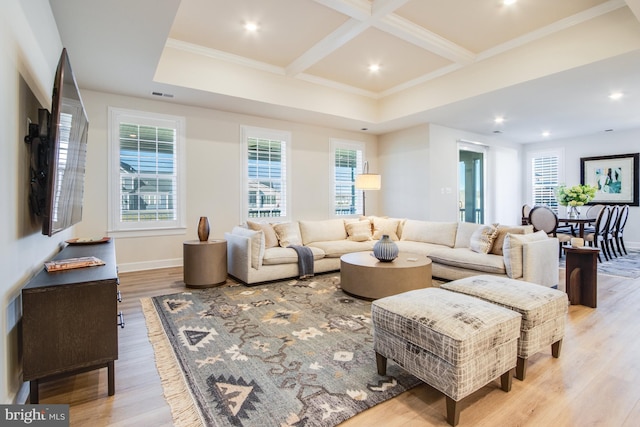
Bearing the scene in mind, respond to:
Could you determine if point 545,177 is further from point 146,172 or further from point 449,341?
point 146,172

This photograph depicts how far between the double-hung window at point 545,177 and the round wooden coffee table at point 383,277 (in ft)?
22.8

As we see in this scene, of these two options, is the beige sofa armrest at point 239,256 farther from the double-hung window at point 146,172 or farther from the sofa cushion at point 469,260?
the sofa cushion at point 469,260

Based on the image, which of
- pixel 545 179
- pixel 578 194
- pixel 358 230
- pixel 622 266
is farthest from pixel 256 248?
pixel 545 179

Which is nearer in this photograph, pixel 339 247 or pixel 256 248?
pixel 256 248

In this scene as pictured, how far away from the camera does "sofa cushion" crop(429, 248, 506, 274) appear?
3.72 meters

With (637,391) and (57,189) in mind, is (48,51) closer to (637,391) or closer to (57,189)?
(57,189)

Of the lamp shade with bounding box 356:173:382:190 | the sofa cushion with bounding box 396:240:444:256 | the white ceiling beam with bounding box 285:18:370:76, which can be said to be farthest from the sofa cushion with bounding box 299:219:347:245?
the white ceiling beam with bounding box 285:18:370:76

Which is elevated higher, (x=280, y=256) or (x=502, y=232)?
(x=502, y=232)

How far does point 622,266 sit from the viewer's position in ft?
17.4

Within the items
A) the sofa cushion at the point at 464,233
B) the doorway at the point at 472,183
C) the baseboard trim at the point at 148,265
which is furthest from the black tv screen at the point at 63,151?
the doorway at the point at 472,183

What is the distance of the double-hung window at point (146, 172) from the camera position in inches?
190

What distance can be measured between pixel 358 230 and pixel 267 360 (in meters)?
3.37

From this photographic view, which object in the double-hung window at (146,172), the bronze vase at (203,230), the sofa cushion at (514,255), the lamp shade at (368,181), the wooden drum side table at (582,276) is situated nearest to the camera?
the wooden drum side table at (582,276)

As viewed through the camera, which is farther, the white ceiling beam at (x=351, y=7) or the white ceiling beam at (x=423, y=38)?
the white ceiling beam at (x=423, y=38)
